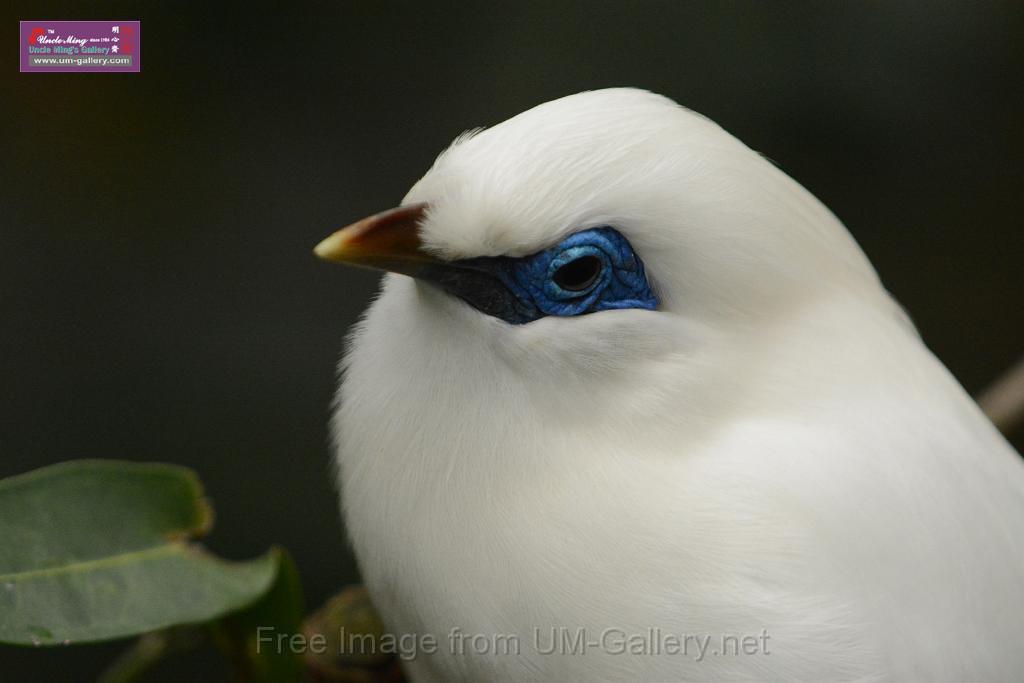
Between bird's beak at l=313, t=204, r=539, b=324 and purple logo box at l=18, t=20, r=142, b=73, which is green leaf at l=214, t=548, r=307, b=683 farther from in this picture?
purple logo box at l=18, t=20, r=142, b=73

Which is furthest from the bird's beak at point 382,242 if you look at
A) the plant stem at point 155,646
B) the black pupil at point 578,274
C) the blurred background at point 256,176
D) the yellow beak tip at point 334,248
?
the blurred background at point 256,176

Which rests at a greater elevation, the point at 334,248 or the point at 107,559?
the point at 334,248

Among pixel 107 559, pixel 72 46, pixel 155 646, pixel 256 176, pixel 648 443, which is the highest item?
pixel 72 46

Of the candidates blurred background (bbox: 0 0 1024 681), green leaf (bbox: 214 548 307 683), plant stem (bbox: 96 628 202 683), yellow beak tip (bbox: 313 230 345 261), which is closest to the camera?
yellow beak tip (bbox: 313 230 345 261)

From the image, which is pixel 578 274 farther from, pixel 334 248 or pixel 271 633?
pixel 271 633

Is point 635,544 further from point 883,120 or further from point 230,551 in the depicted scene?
point 883,120

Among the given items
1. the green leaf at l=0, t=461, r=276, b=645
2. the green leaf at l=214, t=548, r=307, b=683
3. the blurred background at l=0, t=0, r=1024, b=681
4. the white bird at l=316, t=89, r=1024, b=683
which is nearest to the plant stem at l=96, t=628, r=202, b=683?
the green leaf at l=214, t=548, r=307, b=683

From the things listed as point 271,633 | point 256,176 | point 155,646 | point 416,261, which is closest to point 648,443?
point 416,261
